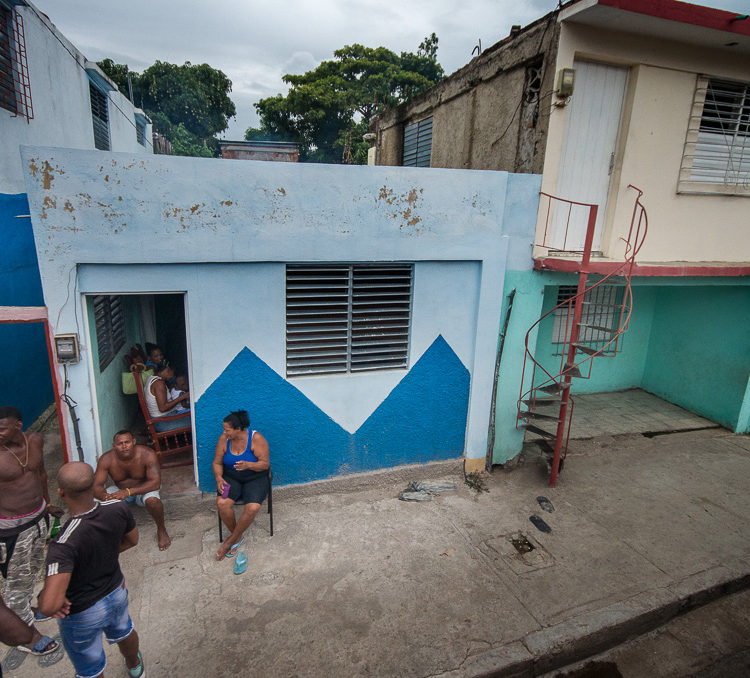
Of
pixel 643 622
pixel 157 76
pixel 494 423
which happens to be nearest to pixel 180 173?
pixel 494 423

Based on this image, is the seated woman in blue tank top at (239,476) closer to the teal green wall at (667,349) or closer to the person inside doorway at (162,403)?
the person inside doorway at (162,403)

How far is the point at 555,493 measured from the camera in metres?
5.77

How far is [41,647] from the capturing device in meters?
3.41

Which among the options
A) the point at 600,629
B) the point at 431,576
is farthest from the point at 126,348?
the point at 600,629

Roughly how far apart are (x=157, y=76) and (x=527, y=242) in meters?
30.7

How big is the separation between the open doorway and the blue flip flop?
1.06 metres

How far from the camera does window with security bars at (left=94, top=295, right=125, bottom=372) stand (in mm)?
5098

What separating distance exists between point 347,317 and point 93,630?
3.46 metres

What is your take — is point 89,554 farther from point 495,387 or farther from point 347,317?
point 495,387

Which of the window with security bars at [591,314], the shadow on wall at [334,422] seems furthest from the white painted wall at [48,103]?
the window with security bars at [591,314]

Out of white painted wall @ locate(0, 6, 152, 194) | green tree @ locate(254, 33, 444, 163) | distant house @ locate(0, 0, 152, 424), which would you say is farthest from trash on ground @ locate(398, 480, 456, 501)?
green tree @ locate(254, 33, 444, 163)

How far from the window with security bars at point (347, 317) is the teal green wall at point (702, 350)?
5754 millimetres

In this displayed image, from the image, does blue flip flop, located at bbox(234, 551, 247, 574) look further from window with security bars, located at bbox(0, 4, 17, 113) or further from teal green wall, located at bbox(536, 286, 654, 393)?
teal green wall, located at bbox(536, 286, 654, 393)

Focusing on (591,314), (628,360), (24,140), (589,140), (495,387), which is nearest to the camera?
(495,387)
